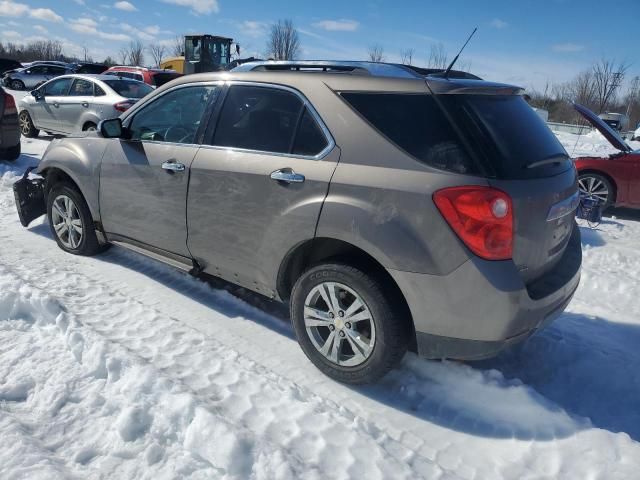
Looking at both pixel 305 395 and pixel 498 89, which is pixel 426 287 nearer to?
pixel 305 395

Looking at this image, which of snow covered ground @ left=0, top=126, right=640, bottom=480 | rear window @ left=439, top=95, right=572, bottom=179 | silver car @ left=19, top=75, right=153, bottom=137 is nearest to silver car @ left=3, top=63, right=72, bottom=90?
silver car @ left=19, top=75, right=153, bottom=137

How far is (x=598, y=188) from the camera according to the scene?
7.92 metres

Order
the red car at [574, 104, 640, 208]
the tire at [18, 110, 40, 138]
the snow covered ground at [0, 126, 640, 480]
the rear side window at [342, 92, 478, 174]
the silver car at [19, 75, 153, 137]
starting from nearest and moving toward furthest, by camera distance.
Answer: the snow covered ground at [0, 126, 640, 480]
the rear side window at [342, 92, 478, 174]
the red car at [574, 104, 640, 208]
the silver car at [19, 75, 153, 137]
the tire at [18, 110, 40, 138]

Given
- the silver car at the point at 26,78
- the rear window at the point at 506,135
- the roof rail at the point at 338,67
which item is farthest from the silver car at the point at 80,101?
the silver car at the point at 26,78

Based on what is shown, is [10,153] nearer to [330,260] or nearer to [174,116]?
[174,116]

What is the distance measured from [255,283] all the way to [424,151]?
147 cm

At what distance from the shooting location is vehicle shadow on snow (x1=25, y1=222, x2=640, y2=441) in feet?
8.92

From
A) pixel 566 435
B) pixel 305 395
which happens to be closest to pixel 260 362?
pixel 305 395

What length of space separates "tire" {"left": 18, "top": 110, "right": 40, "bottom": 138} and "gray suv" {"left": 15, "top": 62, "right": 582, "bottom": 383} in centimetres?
1036

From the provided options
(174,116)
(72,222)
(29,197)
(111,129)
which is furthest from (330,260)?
(29,197)

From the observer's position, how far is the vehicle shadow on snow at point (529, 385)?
2719mm

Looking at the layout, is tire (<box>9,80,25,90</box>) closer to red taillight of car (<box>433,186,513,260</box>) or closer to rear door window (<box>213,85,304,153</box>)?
rear door window (<box>213,85,304,153</box>)

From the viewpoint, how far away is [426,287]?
8.29 feet

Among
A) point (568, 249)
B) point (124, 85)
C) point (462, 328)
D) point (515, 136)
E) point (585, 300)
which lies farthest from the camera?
point (124, 85)
